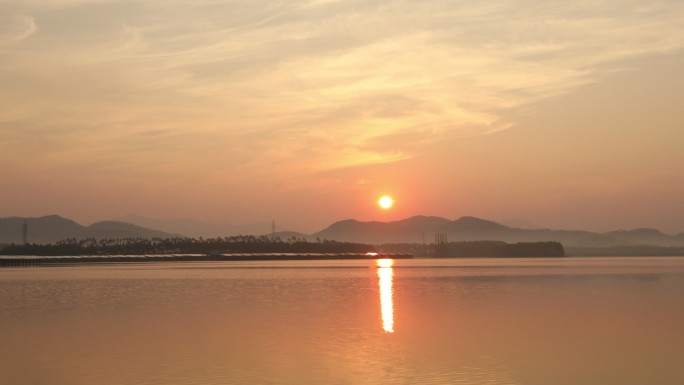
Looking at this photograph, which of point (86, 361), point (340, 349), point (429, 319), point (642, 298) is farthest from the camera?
point (642, 298)

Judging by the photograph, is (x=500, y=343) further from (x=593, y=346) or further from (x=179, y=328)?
(x=179, y=328)

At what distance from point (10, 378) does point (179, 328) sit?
13423 millimetres

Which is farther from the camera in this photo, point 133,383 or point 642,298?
point 642,298

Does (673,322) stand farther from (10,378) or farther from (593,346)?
(10,378)

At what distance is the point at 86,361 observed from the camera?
91.1 ft

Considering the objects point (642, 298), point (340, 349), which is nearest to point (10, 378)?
point (340, 349)

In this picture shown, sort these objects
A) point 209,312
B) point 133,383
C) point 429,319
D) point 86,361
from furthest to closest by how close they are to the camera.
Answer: point 209,312
point 429,319
point 86,361
point 133,383

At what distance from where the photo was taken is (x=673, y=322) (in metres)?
39.4

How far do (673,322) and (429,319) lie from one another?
35.3 ft

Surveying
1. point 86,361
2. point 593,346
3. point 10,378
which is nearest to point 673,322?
point 593,346

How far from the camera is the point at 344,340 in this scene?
1286 inches

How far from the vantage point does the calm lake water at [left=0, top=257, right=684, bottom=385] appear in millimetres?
25062

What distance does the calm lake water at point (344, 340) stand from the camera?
25.1 meters

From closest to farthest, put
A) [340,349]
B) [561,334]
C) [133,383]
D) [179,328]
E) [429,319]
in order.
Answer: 1. [133,383]
2. [340,349]
3. [561,334]
4. [179,328]
5. [429,319]
